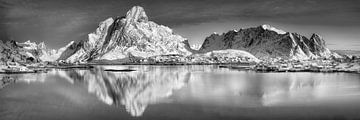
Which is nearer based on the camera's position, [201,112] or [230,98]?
[201,112]

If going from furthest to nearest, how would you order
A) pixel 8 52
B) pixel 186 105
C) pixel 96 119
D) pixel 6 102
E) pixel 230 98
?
pixel 8 52, pixel 230 98, pixel 6 102, pixel 186 105, pixel 96 119

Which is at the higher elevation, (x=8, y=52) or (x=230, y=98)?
(x=8, y=52)

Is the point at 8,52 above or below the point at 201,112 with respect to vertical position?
above

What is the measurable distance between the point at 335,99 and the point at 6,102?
34.9 m

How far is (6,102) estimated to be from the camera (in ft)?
105

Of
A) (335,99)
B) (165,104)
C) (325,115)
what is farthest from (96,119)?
(335,99)

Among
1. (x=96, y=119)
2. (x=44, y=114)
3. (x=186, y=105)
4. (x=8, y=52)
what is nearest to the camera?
(x=96, y=119)

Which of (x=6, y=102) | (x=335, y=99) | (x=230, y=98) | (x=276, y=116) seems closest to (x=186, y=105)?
(x=230, y=98)

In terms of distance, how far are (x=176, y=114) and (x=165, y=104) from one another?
5529 millimetres

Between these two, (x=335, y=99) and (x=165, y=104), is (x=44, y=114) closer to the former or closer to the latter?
(x=165, y=104)

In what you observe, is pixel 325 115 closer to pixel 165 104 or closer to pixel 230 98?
pixel 230 98

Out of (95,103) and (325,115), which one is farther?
(95,103)

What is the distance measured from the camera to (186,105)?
29.7 metres

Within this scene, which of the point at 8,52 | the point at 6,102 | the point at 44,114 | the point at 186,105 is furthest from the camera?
the point at 8,52
